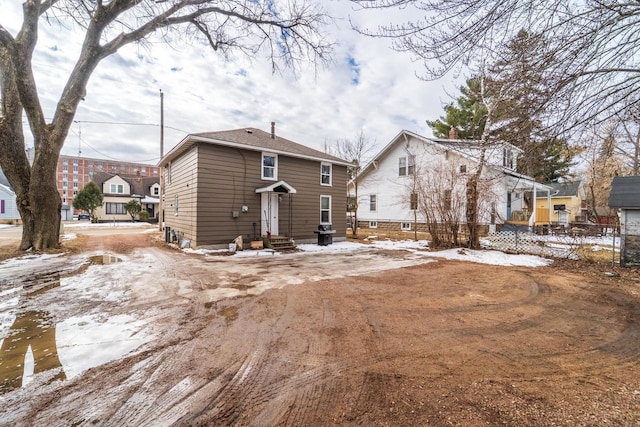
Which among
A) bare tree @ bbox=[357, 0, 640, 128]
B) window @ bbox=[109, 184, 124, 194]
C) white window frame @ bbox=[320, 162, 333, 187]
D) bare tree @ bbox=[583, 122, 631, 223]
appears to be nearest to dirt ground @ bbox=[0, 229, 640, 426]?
bare tree @ bbox=[583, 122, 631, 223]

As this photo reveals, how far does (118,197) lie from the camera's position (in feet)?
111

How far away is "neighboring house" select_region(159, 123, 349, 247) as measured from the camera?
417 inches

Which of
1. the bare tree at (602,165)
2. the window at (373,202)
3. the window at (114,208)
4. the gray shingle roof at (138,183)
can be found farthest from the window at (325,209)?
the gray shingle roof at (138,183)

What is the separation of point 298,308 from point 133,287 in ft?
11.4

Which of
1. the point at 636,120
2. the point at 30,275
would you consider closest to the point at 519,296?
the point at 636,120

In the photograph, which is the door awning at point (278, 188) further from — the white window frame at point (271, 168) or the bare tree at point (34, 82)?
the bare tree at point (34, 82)

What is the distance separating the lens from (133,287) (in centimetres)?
554

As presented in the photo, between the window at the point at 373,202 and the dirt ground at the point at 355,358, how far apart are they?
50.9ft

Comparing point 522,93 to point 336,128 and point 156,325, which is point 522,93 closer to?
point 156,325

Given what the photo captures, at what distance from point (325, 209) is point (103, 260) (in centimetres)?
915

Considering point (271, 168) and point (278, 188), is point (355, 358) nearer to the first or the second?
point (278, 188)

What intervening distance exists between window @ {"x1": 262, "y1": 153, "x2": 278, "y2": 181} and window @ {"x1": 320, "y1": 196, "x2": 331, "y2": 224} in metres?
2.93

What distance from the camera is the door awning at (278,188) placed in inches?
449

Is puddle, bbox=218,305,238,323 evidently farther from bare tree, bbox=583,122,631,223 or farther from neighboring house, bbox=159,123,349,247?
neighboring house, bbox=159,123,349,247
